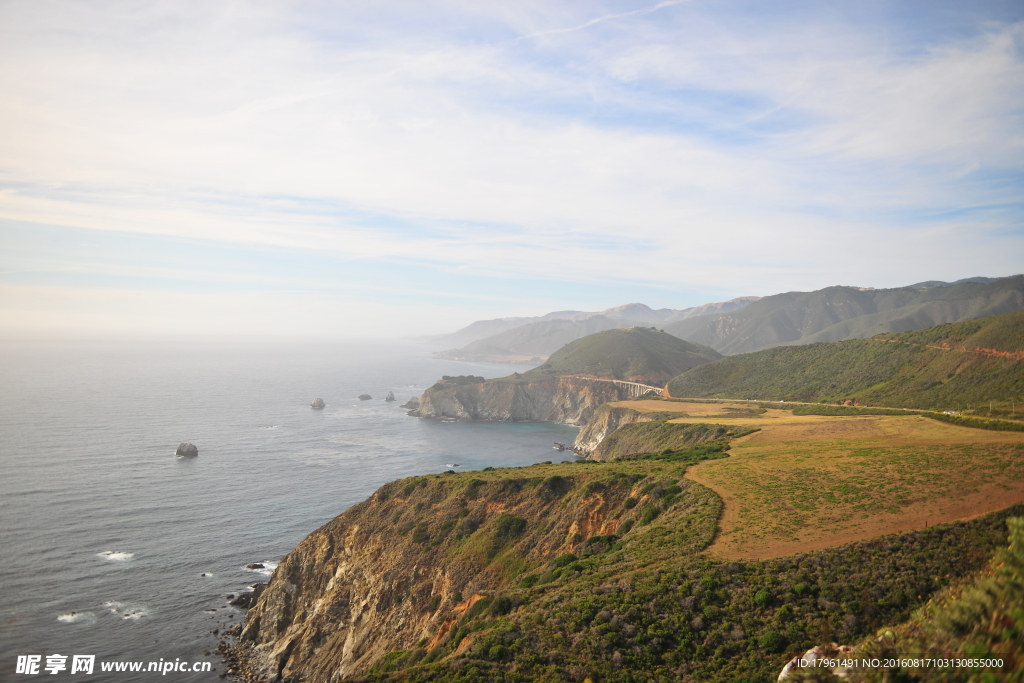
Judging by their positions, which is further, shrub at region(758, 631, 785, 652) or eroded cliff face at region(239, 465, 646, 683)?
eroded cliff face at region(239, 465, 646, 683)

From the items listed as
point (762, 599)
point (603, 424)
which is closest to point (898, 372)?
point (603, 424)

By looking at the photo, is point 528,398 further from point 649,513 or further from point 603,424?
point 649,513

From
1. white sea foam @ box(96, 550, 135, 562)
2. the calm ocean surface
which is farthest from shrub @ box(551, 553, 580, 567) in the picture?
white sea foam @ box(96, 550, 135, 562)

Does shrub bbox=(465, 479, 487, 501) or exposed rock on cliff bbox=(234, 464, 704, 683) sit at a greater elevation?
shrub bbox=(465, 479, 487, 501)

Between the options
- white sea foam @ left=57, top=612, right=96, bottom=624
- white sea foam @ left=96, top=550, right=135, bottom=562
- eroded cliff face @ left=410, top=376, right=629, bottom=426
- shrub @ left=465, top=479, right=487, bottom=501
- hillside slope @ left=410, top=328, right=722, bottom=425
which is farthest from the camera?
hillside slope @ left=410, top=328, right=722, bottom=425

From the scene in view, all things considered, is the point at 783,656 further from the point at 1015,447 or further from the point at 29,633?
the point at 29,633

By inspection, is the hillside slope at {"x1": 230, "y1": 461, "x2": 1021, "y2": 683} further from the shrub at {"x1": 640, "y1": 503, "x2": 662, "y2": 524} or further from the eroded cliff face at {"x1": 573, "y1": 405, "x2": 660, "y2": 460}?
the eroded cliff face at {"x1": 573, "y1": 405, "x2": 660, "y2": 460}
